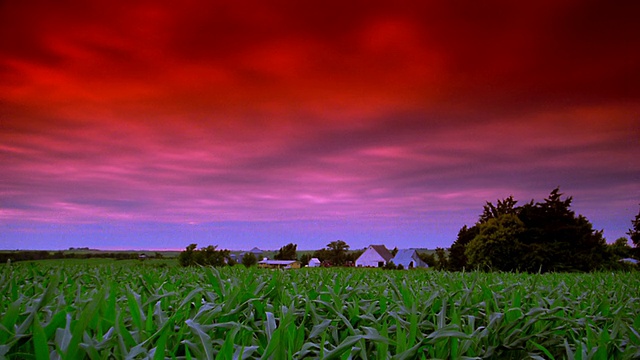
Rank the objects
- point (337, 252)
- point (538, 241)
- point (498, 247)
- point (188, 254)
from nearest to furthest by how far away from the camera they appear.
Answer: point (188, 254) < point (498, 247) < point (538, 241) < point (337, 252)

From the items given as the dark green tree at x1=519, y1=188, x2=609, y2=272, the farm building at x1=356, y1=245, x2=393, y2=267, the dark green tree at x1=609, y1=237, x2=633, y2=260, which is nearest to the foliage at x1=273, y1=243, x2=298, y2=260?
the dark green tree at x1=519, y1=188, x2=609, y2=272

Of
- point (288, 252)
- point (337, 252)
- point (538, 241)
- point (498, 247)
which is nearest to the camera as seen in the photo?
point (498, 247)

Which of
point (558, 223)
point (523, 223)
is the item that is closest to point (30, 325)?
point (523, 223)

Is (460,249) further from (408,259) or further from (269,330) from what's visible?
(408,259)

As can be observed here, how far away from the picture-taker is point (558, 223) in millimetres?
33406

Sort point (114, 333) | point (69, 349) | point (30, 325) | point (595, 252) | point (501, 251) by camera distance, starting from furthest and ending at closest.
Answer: point (595, 252) → point (501, 251) → point (30, 325) → point (114, 333) → point (69, 349)

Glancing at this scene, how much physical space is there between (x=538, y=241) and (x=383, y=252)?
82474 mm

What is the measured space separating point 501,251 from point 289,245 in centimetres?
3359

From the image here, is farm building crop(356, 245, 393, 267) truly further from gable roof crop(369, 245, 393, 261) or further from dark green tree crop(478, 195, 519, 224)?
dark green tree crop(478, 195, 519, 224)

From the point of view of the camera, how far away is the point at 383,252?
114 m

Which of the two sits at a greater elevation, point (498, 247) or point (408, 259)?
point (498, 247)

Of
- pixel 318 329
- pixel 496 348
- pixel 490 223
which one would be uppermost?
pixel 490 223

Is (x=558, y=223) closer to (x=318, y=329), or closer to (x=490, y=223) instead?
(x=490, y=223)

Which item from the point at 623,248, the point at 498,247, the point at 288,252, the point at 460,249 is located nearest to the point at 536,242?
the point at 498,247
